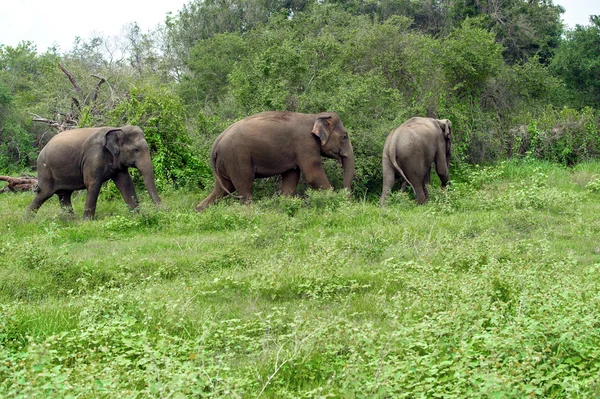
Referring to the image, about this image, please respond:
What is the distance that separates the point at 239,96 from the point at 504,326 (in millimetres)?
11390

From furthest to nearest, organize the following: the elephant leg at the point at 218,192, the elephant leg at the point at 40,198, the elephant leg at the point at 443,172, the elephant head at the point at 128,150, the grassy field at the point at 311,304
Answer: the elephant leg at the point at 443,172 < the elephant leg at the point at 218,192 < the elephant leg at the point at 40,198 < the elephant head at the point at 128,150 < the grassy field at the point at 311,304

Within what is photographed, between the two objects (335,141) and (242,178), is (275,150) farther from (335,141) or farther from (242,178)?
(335,141)

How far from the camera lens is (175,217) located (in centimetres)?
1166

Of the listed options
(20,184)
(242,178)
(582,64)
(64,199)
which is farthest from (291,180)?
(582,64)

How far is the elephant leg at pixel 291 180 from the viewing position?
14.0 metres

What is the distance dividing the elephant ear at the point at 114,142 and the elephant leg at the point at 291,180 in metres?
3.17

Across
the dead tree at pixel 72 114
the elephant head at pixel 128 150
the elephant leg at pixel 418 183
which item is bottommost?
the elephant leg at pixel 418 183

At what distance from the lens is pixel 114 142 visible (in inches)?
522

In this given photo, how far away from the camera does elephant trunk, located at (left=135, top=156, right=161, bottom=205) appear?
13102 mm

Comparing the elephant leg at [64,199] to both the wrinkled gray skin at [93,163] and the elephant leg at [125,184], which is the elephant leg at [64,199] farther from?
the elephant leg at [125,184]

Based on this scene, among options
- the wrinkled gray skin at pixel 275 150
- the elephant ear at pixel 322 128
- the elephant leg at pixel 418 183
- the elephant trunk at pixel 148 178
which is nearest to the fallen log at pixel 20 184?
the elephant trunk at pixel 148 178

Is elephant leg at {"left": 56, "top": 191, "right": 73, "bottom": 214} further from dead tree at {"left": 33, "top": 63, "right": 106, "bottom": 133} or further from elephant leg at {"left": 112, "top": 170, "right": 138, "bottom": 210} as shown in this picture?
dead tree at {"left": 33, "top": 63, "right": 106, "bottom": 133}

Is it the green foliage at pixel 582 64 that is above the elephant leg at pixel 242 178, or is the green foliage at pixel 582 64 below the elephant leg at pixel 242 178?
above

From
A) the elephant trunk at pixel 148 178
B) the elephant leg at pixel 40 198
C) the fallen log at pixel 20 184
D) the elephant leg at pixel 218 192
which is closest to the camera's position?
the elephant trunk at pixel 148 178
